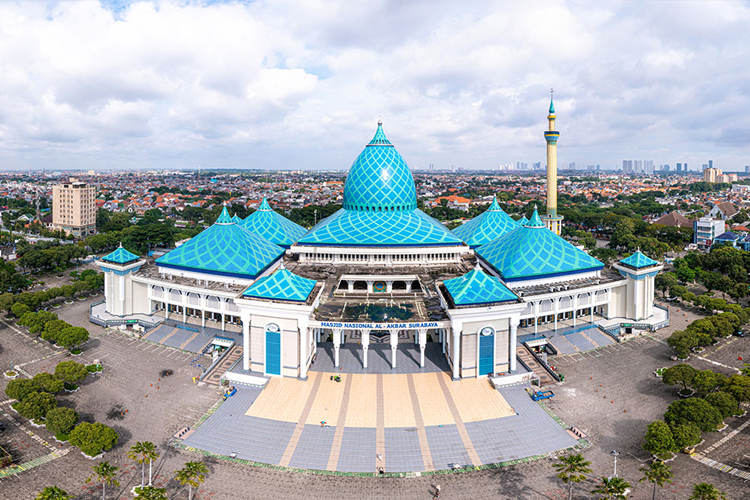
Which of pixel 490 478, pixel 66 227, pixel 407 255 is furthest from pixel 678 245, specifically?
pixel 66 227

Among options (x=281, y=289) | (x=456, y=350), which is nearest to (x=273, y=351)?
(x=281, y=289)

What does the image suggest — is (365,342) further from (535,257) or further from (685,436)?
(535,257)

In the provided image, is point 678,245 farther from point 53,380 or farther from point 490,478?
point 53,380

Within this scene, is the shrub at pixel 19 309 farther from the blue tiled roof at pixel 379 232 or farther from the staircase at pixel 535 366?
the staircase at pixel 535 366

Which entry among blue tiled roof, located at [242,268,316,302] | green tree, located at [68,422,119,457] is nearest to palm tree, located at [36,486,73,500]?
green tree, located at [68,422,119,457]

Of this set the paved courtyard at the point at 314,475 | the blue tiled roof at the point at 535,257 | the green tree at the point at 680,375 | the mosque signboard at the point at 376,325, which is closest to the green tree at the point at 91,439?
the paved courtyard at the point at 314,475

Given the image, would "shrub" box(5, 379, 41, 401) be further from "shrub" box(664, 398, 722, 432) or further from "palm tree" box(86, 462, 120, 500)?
"shrub" box(664, 398, 722, 432)
